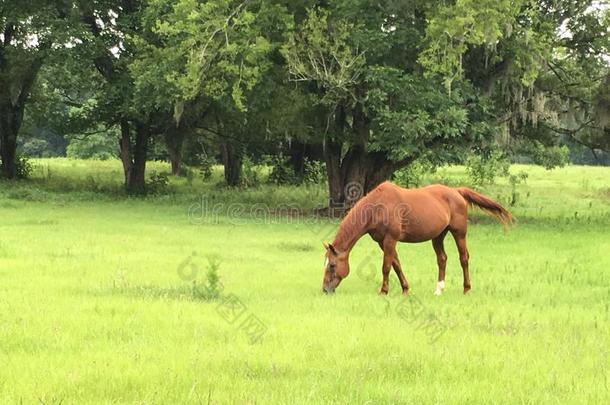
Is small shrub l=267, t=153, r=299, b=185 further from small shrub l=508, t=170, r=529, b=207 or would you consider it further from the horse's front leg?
the horse's front leg

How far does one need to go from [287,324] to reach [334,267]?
276 cm

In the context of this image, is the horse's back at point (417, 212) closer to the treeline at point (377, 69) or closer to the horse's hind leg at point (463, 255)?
the horse's hind leg at point (463, 255)

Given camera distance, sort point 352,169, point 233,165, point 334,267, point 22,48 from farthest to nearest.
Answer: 1. point 233,165
2. point 22,48
3. point 352,169
4. point 334,267

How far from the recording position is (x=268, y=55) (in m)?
26.0

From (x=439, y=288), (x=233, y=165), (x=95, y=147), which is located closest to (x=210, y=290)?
(x=439, y=288)

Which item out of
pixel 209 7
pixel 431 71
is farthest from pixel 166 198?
pixel 431 71

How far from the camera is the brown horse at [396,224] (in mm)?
11070

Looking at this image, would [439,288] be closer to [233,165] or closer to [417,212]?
[417,212]

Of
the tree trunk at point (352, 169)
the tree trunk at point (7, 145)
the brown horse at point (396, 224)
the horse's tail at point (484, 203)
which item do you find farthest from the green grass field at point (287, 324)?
the tree trunk at point (7, 145)

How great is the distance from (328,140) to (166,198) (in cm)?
927

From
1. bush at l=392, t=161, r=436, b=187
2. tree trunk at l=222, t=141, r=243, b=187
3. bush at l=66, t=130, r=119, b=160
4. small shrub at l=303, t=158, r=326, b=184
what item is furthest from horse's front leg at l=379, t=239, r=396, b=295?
bush at l=66, t=130, r=119, b=160

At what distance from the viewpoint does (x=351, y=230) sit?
1110 centimetres

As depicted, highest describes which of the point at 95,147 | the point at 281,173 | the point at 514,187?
→ the point at 95,147

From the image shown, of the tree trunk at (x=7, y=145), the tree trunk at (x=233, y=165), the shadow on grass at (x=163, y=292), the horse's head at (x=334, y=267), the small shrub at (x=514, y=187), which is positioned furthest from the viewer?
the tree trunk at (x=233, y=165)
